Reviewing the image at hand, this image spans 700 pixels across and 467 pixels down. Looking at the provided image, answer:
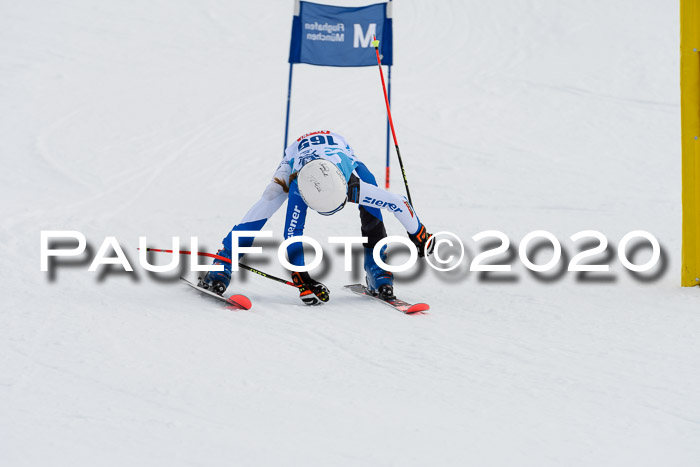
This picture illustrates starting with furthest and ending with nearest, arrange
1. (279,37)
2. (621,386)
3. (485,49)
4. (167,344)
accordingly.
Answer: (279,37) < (485,49) < (167,344) < (621,386)

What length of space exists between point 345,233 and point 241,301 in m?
3.01

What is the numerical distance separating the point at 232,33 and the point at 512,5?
736 cm

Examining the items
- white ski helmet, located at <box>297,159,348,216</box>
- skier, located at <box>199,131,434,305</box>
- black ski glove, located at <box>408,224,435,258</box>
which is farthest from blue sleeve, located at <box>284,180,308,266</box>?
black ski glove, located at <box>408,224,435,258</box>

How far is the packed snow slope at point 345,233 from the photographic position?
3.06 metres

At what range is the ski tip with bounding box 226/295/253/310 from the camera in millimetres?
5066

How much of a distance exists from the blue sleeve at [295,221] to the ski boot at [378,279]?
0.49 m

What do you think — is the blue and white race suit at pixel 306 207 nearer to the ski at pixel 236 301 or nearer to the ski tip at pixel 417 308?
the ski at pixel 236 301

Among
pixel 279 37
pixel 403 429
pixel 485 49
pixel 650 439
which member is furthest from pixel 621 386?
pixel 279 37

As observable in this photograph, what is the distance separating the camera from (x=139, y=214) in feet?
28.9

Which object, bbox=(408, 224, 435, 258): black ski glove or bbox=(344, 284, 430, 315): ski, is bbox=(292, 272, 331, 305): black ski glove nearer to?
bbox=(344, 284, 430, 315): ski

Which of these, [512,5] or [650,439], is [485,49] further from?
[650,439]

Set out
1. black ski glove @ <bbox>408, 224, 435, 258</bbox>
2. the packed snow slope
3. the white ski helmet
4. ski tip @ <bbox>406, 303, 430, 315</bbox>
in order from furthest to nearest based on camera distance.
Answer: black ski glove @ <bbox>408, 224, 435, 258</bbox>, ski tip @ <bbox>406, 303, 430, 315</bbox>, the white ski helmet, the packed snow slope

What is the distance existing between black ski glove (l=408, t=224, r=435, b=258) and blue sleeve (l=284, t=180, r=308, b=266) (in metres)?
0.73

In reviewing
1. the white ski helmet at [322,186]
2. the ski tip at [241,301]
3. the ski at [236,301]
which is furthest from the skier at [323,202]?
the ski tip at [241,301]
